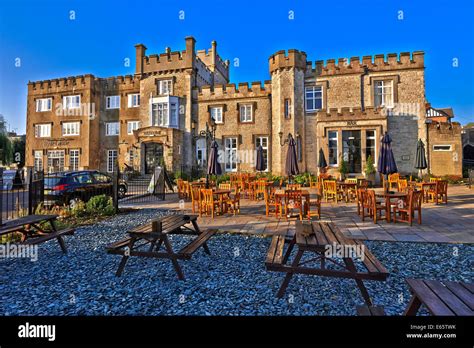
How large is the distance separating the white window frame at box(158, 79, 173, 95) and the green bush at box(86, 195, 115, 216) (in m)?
16.0

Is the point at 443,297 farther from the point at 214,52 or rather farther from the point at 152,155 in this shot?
the point at 214,52

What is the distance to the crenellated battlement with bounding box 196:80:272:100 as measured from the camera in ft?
69.3

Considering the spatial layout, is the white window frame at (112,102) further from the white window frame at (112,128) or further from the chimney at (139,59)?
the chimney at (139,59)

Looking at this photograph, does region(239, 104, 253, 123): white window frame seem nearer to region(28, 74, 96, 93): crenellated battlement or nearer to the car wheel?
the car wheel

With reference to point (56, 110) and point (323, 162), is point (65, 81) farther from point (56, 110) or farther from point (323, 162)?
point (323, 162)

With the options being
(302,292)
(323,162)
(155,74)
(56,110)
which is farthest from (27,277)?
(56,110)

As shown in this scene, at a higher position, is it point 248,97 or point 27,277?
point 248,97

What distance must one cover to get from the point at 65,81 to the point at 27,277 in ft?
93.6

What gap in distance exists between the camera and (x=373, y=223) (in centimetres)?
678

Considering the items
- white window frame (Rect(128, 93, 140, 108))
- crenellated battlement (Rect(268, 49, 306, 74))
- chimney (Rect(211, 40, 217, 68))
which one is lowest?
white window frame (Rect(128, 93, 140, 108))

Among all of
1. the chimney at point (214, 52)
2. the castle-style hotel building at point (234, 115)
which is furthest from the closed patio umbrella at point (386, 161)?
the chimney at point (214, 52)

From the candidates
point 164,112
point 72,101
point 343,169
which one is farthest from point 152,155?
point 343,169

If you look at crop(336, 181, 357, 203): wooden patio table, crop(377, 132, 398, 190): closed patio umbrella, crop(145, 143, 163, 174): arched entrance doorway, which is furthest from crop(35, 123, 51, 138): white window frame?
crop(377, 132, 398, 190): closed patio umbrella

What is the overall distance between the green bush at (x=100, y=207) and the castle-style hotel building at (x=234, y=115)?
1214cm
